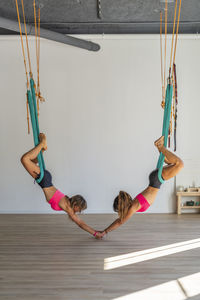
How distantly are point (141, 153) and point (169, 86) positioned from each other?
8.92 ft

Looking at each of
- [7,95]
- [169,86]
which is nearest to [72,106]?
[7,95]

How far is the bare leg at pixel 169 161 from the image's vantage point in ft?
12.2

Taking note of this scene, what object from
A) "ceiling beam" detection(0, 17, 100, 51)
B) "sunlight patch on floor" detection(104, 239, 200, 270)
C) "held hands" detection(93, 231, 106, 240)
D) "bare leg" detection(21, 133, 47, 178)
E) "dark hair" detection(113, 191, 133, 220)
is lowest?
"held hands" detection(93, 231, 106, 240)

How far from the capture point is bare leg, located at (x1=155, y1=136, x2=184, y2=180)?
147 inches

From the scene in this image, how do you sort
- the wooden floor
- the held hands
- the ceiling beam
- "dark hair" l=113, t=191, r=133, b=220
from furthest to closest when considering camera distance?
1. the ceiling beam
2. the held hands
3. "dark hair" l=113, t=191, r=133, b=220
4. the wooden floor

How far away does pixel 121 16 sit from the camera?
570 centimetres

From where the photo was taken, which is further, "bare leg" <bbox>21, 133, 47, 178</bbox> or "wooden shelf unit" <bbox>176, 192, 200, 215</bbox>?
"wooden shelf unit" <bbox>176, 192, 200, 215</bbox>

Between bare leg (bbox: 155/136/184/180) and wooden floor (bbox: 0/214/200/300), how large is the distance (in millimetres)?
994

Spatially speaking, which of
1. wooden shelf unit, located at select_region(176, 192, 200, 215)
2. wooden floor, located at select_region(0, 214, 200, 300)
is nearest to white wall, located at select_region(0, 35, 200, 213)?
wooden shelf unit, located at select_region(176, 192, 200, 215)

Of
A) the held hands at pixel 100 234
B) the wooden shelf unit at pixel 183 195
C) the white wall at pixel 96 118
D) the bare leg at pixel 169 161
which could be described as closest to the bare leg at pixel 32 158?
the held hands at pixel 100 234

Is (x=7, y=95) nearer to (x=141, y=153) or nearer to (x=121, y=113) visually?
(x=121, y=113)

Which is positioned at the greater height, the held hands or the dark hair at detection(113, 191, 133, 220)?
the dark hair at detection(113, 191, 133, 220)

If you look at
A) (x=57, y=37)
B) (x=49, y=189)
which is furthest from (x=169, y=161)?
(x=57, y=37)

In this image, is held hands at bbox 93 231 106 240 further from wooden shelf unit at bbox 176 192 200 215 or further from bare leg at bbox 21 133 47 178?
wooden shelf unit at bbox 176 192 200 215
